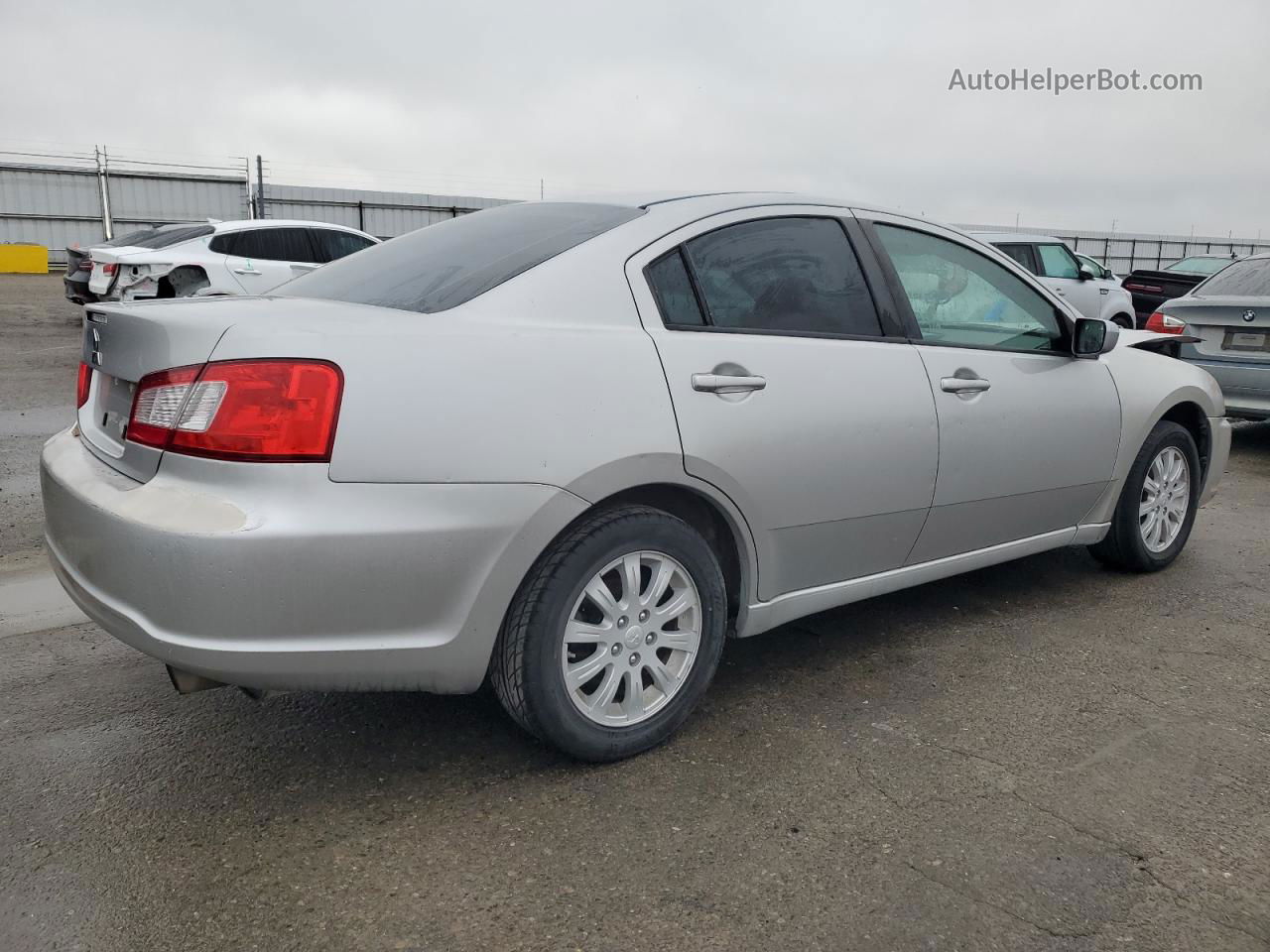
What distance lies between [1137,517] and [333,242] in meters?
9.45

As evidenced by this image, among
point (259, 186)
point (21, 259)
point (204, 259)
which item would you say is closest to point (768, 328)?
point (204, 259)

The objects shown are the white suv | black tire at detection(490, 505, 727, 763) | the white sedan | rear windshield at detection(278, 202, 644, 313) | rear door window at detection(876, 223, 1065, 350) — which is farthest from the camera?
the white suv

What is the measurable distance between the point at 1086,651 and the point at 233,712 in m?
2.81

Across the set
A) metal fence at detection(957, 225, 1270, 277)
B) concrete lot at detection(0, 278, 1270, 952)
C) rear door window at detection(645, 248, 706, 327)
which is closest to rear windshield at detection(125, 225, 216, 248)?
concrete lot at detection(0, 278, 1270, 952)

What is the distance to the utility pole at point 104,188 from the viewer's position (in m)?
24.9

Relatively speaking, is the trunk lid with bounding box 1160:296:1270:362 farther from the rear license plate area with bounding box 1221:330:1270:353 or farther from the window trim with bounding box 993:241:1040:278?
the window trim with bounding box 993:241:1040:278

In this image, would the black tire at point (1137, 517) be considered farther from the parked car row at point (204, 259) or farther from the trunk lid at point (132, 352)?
the parked car row at point (204, 259)

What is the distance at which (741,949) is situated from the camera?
81.2 inches

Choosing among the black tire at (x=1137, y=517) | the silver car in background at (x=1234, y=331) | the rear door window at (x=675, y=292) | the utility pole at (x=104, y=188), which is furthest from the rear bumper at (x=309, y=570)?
the utility pole at (x=104, y=188)

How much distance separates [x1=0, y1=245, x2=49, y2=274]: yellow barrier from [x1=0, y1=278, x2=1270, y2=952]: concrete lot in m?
23.9

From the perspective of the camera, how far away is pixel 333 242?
11.6 metres

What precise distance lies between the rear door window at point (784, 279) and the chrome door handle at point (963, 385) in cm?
30

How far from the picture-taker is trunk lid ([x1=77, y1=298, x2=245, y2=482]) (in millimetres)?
2414

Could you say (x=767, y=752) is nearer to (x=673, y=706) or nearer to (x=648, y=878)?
(x=673, y=706)
